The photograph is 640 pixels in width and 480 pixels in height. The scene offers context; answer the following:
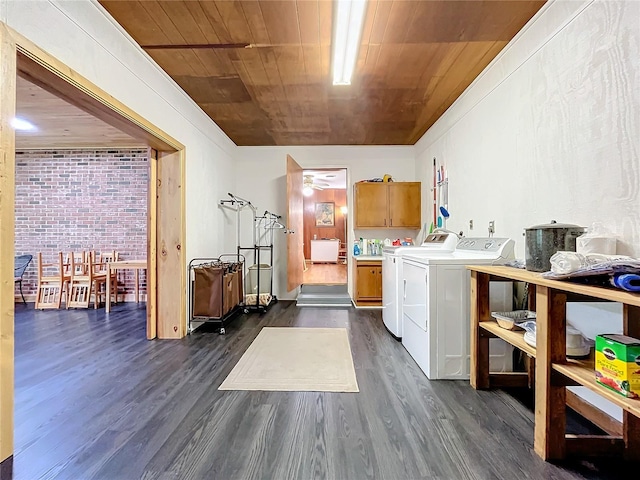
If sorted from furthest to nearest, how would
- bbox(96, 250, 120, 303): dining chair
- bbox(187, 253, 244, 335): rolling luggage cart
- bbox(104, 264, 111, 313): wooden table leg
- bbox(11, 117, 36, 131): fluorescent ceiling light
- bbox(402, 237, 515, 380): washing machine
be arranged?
bbox(96, 250, 120, 303): dining chair
bbox(104, 264, 111, 313): wooden table leg
bbox(11, 117, 36, 131): fluorescent ceiling light
bbox(187, 253, 244, 335): rolling luggage cart
bbox(402, 237, 515, 380): washing machine

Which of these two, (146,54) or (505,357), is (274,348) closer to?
(505,357)

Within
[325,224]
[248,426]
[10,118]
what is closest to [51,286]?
[10,118]

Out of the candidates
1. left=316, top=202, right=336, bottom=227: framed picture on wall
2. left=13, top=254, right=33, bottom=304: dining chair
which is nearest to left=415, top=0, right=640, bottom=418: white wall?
left=13, top=254, right=33, bottom=304: dining chair

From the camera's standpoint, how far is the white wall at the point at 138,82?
1.69 meters

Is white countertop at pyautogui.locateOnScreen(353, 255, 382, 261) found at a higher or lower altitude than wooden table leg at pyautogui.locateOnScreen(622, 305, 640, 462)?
higher

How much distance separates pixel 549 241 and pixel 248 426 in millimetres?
1996

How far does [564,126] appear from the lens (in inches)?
74.9

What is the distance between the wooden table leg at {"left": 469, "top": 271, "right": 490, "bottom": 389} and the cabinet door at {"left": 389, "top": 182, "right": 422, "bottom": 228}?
9.48 feet

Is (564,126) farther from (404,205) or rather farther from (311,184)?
(311,184)

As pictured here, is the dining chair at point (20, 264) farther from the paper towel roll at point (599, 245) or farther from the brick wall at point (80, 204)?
the paper towel roll at point (599, 245)

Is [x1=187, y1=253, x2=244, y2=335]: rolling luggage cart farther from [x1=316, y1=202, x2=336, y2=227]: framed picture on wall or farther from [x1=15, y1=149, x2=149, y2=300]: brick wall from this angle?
[x1=316, y1=202, x2=336, y2=227]: framed picture on wall

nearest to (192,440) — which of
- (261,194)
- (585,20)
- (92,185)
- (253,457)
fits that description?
(253,457)

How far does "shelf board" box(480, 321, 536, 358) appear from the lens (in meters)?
1.65

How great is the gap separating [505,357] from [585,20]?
7.30ft
